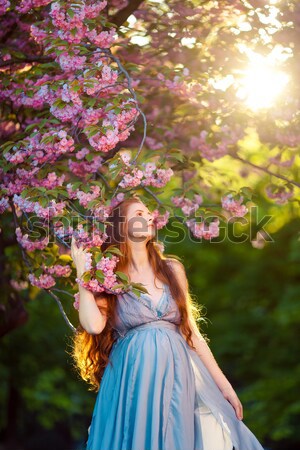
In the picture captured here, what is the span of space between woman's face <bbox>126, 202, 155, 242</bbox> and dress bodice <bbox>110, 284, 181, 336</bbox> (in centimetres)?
32

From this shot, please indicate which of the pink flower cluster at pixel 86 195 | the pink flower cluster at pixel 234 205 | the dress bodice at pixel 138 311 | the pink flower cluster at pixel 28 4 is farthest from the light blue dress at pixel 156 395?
the pink flower cluster at pixel 28 4

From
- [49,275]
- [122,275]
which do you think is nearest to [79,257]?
[122,275]

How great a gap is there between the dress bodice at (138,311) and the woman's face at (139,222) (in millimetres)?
317

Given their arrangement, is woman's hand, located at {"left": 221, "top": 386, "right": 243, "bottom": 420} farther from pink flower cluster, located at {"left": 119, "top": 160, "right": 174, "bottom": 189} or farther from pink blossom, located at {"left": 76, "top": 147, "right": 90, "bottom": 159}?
pink blossom, located at {"left": 76, "top": 147, "right": 90, "bottom": 159}

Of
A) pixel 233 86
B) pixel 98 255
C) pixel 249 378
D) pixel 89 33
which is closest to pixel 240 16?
pixel 233 86

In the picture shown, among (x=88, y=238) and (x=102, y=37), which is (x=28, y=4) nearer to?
(x=102, y=37)

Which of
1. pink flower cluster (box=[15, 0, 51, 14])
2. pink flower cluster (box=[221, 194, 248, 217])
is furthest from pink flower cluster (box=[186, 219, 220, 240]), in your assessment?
pink flower cluster (box=[15, 0, 51, 14])

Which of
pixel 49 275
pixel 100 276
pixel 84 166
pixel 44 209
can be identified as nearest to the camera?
pixel 100 276

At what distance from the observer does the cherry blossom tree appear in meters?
4.63

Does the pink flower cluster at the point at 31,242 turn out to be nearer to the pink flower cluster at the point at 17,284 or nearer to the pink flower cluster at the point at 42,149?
the pink flower cluster at the point at 42,149

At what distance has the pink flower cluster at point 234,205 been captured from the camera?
17.0 ft

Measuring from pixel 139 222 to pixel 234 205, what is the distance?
854mm

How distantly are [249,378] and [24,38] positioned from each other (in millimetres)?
11206

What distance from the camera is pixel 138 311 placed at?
4.41 m
